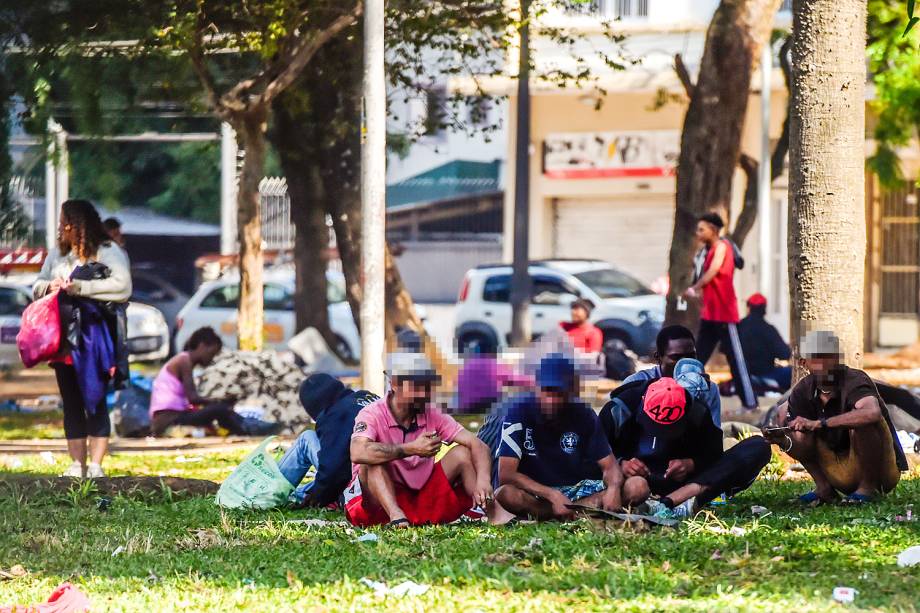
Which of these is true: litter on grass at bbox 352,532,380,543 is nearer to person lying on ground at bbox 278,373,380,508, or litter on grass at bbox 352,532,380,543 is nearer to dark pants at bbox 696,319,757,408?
person lying on ground at bbox 278,373,380,508

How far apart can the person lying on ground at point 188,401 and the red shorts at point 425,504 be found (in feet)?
20.0

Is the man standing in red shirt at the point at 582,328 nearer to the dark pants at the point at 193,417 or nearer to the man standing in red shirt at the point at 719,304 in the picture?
the man standing in red shirt at the point at 719,304

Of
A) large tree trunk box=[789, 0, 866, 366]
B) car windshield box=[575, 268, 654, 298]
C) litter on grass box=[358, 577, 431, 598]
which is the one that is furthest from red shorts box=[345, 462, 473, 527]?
car windshield box=[575, 268, 654, 298]

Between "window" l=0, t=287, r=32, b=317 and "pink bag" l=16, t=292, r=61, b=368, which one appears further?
"window" l=0, t=287, r=32, b=317

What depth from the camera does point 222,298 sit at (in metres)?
22.2

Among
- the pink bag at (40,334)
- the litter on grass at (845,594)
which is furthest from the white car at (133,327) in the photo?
the litter on grass at (845,594)

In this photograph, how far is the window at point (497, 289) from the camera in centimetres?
2256

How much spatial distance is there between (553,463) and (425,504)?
0.67 m

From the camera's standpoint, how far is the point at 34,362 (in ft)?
30.0

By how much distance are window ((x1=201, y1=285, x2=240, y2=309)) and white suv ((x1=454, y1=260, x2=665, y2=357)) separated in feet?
10.9

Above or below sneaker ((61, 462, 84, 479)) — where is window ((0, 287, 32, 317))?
above

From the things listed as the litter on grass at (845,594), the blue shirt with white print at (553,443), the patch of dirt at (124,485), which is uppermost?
the blue shirt with white print at (553,443)

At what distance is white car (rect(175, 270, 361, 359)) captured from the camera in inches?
848

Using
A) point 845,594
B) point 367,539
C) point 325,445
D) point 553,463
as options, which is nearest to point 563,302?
point 325,445
